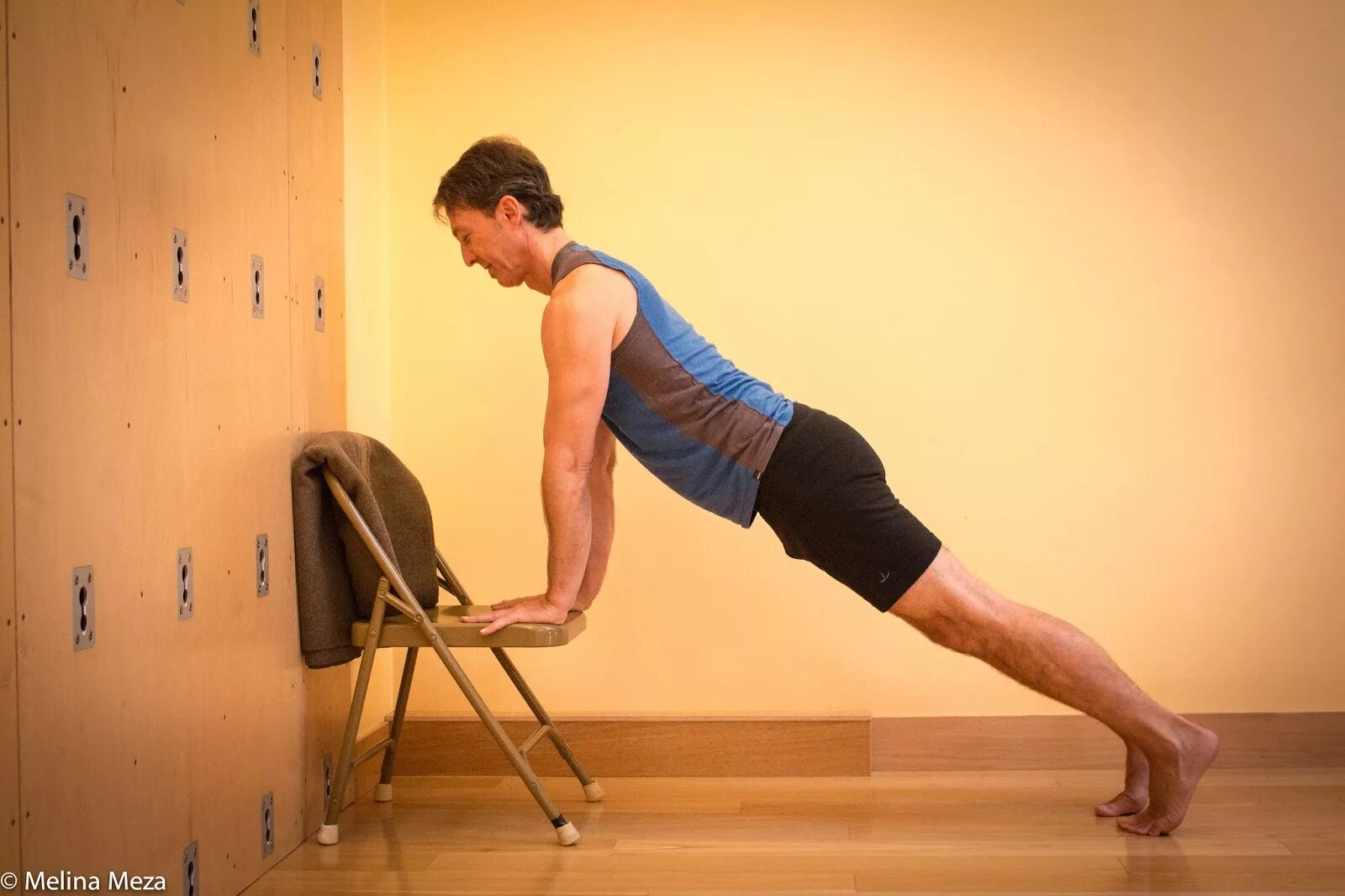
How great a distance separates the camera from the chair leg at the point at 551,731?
277cm

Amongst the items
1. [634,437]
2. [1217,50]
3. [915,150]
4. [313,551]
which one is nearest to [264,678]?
[313,551]

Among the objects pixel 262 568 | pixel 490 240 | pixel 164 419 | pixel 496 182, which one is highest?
pixel 496 182

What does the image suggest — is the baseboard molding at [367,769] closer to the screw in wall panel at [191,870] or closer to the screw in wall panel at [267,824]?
the screw in wall panel at [267,824]

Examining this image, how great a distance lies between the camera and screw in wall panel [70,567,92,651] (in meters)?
1.70

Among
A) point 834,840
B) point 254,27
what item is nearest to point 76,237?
point 254,27

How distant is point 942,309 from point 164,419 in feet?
6.24

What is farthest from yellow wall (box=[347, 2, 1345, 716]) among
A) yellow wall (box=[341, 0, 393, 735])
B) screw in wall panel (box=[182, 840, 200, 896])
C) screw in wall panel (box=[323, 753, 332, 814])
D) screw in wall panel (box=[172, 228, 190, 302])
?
screw in wall panel (box=[182, 840, 200, 896])

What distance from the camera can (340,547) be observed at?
2588 mm

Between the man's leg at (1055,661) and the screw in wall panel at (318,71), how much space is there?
1.58 m

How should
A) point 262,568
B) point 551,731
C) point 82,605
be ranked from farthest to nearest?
point 551,731 → point 262,568 → point 82,605

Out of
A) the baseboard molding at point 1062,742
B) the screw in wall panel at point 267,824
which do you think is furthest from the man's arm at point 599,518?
the baseboard molding at point 1062,742

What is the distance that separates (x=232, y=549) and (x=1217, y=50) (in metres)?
2.56

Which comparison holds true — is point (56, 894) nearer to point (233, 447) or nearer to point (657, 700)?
point (233, 447)

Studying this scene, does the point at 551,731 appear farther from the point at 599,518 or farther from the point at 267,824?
the point at 267,824
